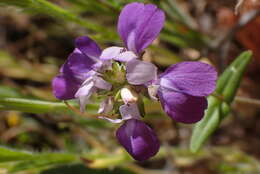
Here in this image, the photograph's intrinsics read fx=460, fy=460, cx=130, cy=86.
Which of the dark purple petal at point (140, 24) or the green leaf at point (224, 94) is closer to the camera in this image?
the dark purple petal at point (140, 24)

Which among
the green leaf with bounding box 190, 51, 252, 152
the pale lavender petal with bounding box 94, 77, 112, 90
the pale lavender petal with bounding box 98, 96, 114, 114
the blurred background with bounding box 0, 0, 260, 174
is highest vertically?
the pale lavender petal with bounding box 94, 77, 112, 90

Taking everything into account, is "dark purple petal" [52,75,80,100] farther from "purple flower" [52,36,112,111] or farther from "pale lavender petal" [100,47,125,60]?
"pale lavender petal" [100,47,125,60]

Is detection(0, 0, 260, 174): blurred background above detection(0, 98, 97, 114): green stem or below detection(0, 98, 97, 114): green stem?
below

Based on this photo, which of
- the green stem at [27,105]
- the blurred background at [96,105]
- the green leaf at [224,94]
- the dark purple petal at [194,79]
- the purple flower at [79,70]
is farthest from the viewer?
the blurred background at [96,105]

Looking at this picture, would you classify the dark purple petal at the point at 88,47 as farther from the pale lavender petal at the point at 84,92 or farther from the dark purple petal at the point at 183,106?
the dark purple petal at the point at 183,106

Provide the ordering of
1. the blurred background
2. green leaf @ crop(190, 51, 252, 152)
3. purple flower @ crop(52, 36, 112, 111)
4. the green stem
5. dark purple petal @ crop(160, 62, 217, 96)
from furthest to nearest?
the blurred background
green leaf @ crop(190, 51, 252, 152)
the green stem
purple flower @ crop(52, 36, 112, 111)
dark purple petal @ crop(160, 62, 217, 96)

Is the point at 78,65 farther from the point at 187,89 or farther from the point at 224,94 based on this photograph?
the point at 224,94

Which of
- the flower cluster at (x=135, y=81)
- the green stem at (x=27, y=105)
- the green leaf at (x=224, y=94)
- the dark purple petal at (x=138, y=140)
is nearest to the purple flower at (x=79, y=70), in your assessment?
the flower cluster at (x=135, y=81)

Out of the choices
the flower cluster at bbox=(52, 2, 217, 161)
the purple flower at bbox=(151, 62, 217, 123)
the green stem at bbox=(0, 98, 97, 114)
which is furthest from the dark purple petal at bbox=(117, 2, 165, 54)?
the green stem at bbox=(0, 98, 97, 114)

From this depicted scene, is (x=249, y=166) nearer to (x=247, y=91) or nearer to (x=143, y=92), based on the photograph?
(x=247, y=91)
